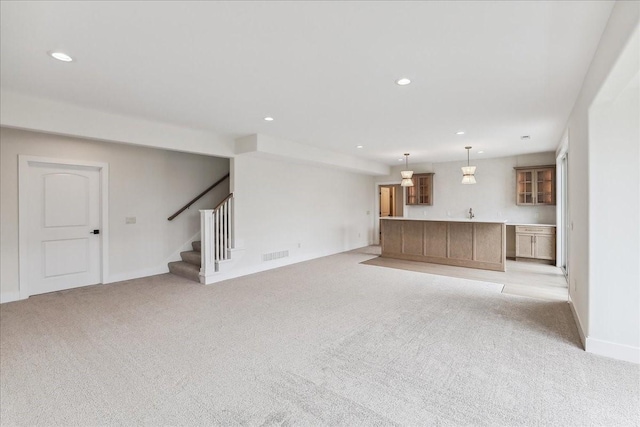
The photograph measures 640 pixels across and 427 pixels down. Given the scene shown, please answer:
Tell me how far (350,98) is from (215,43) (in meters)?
1.68

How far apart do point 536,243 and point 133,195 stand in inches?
329

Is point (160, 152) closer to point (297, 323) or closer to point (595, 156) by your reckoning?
point (297, 323)

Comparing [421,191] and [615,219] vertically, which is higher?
Result: [421,191]

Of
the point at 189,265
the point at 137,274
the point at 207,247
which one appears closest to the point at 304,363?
the point at 207,247

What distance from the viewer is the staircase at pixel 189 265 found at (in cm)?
536

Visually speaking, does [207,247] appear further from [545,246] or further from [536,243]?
[545,246]

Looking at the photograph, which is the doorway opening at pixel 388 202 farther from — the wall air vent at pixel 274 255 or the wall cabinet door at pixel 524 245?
the wall air vent at pixel 274 255

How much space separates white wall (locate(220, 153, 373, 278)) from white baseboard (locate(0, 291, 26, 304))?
2.93m

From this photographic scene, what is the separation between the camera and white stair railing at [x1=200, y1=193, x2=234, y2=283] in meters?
5.16

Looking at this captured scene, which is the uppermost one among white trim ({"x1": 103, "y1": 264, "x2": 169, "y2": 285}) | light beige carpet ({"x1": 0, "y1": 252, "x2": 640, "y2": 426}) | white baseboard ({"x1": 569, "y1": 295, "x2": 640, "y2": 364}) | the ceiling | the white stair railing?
the ceiling

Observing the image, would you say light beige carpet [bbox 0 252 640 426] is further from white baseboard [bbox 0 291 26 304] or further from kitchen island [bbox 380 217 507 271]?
kitchen island [bbox 380 217 507 271]

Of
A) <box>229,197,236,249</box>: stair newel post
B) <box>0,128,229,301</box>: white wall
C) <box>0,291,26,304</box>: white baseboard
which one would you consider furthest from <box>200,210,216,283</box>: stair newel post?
<box>0,291,26,304</box>: white baseboard

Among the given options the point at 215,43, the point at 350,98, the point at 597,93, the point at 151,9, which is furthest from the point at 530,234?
the point at 151,9

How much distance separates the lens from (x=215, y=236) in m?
5.37
